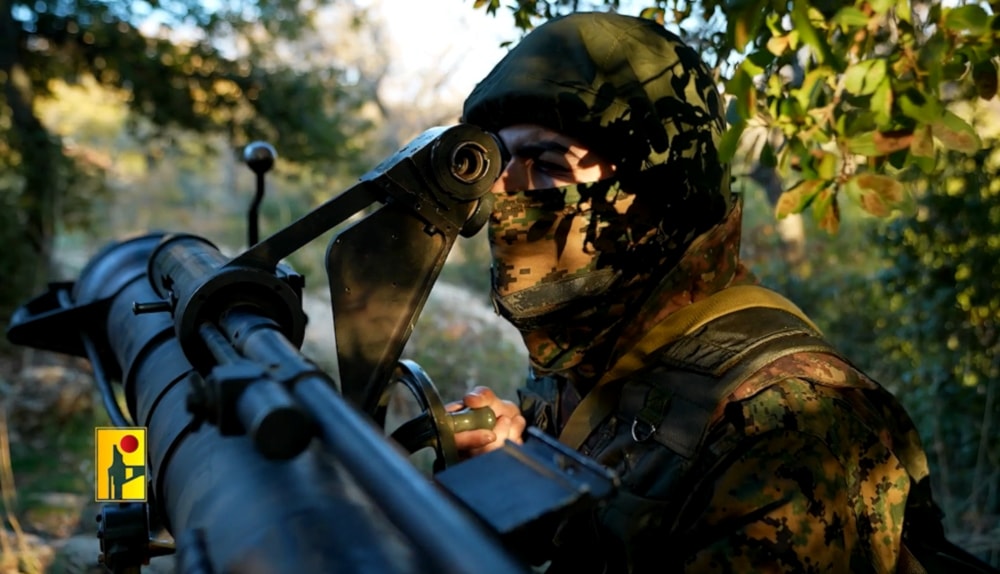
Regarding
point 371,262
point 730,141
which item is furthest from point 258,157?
point 730,141

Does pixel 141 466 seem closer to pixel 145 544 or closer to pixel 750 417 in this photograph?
pixel 145 544

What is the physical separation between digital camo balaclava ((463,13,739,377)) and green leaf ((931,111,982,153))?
0.75 meters

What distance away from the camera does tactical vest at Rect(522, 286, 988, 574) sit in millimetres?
1599

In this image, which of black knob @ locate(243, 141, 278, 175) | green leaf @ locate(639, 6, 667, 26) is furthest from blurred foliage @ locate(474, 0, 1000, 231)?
black knob @ locate(243, 141, 278, 175)

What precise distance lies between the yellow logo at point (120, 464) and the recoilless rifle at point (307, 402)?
3cm

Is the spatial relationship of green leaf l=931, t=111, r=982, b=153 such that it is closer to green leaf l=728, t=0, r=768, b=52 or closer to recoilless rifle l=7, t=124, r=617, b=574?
green leaf l=728, t=0, r=768, b=52

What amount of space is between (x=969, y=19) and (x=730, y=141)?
362mm

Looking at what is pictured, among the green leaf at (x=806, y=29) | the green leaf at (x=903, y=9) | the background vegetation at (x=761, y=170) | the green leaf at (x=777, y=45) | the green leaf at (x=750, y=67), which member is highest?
the green leaf at (x=903, y=9)

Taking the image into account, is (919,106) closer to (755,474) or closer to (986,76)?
(986,76)

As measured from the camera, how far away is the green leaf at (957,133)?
1.24 meters

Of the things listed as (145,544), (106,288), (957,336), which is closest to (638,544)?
(145,544)

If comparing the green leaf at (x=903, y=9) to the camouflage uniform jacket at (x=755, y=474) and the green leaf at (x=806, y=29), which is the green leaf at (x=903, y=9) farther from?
the camouflage uniform jacket at (x=755, y=474)

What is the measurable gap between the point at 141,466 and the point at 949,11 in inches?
63.3

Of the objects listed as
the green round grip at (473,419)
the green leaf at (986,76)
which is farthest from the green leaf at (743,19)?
the green round grip at (473,419)
